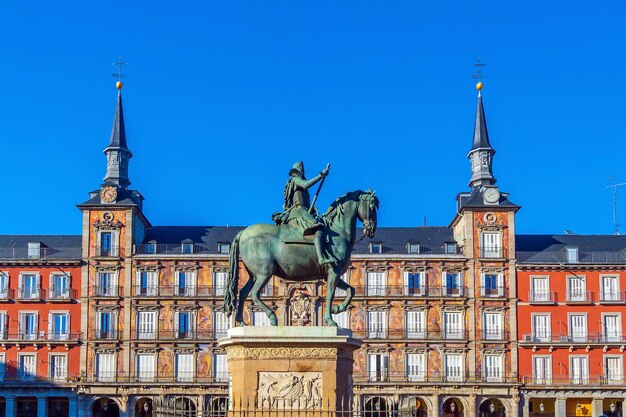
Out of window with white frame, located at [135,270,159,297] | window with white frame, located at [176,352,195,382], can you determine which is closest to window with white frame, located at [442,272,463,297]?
window with white frame, located at [176,352,195,382]

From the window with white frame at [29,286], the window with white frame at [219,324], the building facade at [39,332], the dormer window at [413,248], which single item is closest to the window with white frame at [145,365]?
the building facade at [39,332]

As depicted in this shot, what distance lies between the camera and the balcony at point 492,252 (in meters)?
81.5

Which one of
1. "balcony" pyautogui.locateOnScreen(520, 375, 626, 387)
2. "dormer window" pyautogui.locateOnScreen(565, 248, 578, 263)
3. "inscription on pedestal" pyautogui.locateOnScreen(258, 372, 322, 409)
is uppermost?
"dormer window" pyautogui.locateOnScreen(565, 248, 578, 263)

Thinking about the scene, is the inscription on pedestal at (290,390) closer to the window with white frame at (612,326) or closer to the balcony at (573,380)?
the balcony at (573,380)

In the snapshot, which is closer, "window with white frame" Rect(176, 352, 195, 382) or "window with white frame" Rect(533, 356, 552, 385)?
"window with white frame" Rect(533, 356, 552, 385)

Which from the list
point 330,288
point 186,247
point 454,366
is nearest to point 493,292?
point 454,366

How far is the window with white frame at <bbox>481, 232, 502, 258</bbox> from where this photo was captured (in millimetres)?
81625

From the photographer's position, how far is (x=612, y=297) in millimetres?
81812

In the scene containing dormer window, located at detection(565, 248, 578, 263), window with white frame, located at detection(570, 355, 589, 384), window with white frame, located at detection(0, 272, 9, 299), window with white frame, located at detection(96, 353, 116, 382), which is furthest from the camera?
dormer window, located at detection(565, 248, 578, 263)

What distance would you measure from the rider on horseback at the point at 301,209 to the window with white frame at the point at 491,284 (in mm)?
62006

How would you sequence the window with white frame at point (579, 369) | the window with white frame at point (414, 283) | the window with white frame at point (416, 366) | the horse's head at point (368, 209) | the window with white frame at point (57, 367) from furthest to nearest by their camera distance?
1. the window with white frame at point (414, 283)
2. the window with white frame at point (416, 366)
3. the window with white frame at point (579, 369)
4. the window with white frame at point (57, 367)
5. the horse's head at point (368, 209)

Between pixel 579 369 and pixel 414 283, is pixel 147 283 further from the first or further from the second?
pixel 579 369

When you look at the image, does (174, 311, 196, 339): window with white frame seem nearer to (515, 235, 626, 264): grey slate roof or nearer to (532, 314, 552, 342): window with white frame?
(515, 235, 626, 264): grey slate roof

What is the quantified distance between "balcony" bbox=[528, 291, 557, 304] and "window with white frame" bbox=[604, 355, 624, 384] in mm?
6116
